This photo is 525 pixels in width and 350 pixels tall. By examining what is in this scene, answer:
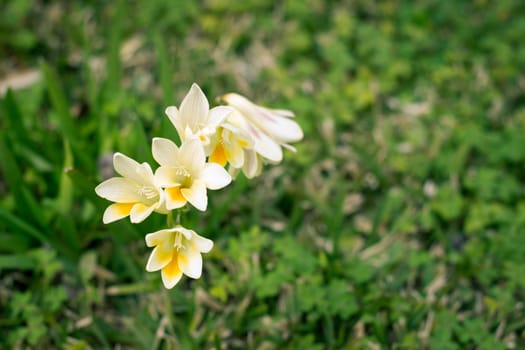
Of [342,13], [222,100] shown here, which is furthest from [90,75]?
[342,13]

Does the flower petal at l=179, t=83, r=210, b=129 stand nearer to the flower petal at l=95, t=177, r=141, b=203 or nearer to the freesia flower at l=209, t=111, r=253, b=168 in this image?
the freesia flower at l=209, t=111, r=253, b=168

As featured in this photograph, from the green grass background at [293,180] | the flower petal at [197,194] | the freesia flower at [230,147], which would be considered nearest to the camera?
the flower petal at [197,194]

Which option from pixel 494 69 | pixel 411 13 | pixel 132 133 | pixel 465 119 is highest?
pixel 411 13

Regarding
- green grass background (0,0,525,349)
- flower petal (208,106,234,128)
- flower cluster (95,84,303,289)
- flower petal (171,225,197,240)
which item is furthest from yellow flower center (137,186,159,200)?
green grass background (0,0,525,349)

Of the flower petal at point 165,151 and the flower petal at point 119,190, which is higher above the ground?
the flower petal at point 165,151

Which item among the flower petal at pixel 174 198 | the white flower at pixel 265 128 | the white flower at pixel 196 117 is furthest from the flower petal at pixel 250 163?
the flower petal at pixel 174 198

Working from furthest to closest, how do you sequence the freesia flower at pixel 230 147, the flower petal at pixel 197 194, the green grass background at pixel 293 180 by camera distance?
the green grass background at pixel 293 180 < the freesia flower at pixel 230 147 < the flower petal at pixel 197 194

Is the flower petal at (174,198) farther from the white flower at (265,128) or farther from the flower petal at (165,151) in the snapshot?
the white flower at (265,128)

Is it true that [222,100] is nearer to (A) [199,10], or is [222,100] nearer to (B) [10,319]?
(B) [10,319]
